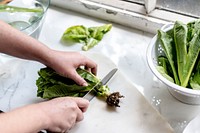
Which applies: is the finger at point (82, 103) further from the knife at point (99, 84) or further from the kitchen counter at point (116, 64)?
the kitchen counter at point (116, 64)

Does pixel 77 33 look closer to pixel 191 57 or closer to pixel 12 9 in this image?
pixel 12 9

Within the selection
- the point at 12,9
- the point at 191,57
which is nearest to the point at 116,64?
the point at 191,57

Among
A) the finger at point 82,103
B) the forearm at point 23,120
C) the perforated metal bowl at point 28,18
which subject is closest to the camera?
the forearm at point 23,120

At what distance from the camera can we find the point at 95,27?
963mm

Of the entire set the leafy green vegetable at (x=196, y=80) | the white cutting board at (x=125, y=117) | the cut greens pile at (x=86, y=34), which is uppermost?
the leafy green vegetable at (x=196, y=80)

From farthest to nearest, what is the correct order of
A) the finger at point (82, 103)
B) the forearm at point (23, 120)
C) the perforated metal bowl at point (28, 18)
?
the perforated metal bowl at point (28, 18), the finger at point (82, 103), the forearm at point (23, 120)

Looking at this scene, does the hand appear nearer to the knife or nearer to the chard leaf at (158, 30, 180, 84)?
the knife

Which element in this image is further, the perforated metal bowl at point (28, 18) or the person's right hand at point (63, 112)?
the perforated metal bowl at point (28, 18)

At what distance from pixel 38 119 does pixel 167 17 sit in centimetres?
50

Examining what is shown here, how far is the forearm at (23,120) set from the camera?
0.58m

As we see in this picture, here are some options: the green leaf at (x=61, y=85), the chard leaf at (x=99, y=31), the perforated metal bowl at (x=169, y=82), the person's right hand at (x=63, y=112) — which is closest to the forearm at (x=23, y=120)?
the person's right hand at (x=63, y=112)

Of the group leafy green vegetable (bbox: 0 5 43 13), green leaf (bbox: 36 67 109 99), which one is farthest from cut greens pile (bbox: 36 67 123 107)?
leafy green vegetable (bbox: 0 5 43 13)

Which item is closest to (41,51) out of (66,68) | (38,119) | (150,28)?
(66,68)

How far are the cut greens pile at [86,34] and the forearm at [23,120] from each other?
1.09ft
